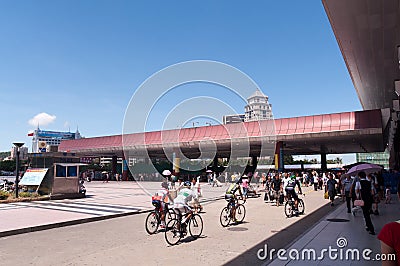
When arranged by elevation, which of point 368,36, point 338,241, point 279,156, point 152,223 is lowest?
point 338,241

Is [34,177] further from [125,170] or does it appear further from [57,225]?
[125,170]

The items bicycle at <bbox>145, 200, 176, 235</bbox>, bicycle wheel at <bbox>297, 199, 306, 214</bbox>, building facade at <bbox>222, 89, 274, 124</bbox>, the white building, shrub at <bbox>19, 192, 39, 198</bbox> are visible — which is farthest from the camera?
building facade at <bbox>222, 89, 274, 124</bbox>

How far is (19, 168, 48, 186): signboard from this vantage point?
808 inches

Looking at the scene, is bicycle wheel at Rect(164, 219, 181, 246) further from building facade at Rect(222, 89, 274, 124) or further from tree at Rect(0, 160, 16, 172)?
tree at Rect(0, 160, 16, 172)

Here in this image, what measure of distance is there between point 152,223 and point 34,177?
14570mm

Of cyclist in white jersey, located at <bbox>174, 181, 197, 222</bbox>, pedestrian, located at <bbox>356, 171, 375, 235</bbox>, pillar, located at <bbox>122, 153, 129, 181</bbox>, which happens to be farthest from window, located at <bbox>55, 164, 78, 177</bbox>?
pillar, located at <bbox>122, 153, 129, 181</bbox>

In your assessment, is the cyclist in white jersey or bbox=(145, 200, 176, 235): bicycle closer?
the cyclist in white jersey

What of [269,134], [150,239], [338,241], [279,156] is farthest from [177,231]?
[279,156]

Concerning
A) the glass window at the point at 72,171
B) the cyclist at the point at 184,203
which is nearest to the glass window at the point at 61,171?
the glass window at the point at 72,171

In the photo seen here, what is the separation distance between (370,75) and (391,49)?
4601mm

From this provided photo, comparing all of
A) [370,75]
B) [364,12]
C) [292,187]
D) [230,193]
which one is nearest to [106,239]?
[230,193]

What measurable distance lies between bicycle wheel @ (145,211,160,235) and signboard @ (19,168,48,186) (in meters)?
13.3

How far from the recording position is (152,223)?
977 cm

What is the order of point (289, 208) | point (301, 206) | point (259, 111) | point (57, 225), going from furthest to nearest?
point (259, 111), point (301, 206), point (289, 208), point (57, 225)
